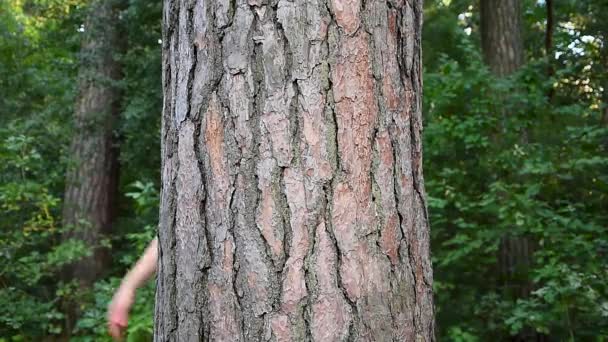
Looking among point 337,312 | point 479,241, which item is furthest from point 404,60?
point 479,241

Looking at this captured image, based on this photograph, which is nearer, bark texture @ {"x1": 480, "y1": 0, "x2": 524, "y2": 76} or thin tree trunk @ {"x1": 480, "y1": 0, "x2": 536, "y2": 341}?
thin tree trunk @ {"x1": 480, "y1": 0, "x2": 536, "y2": 341}

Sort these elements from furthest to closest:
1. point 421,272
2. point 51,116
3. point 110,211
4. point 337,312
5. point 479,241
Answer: point 110,211 → point 51,116 → point 479,241 → point 421,272 → point 337,312

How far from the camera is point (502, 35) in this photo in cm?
786

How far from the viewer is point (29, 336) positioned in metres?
6.72

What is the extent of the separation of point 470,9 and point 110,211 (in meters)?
7.64

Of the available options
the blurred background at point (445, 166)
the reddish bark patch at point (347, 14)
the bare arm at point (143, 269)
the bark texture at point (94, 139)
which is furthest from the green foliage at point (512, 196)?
the bark texture at point (94, 139)

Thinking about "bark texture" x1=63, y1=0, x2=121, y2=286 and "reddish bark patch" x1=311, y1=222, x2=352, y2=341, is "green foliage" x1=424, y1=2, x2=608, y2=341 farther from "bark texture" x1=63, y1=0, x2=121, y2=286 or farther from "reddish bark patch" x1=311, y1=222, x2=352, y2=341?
"bark texture" x1=63, y1=0, x2=121, y2=286

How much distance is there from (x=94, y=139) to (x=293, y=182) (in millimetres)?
8633

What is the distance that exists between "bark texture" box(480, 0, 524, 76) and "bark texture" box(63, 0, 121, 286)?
5.01 meters

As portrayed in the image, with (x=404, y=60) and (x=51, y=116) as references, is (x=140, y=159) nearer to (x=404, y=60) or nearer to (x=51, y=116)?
(x=51, y=116)

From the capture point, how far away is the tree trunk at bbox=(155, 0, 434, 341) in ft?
4.42

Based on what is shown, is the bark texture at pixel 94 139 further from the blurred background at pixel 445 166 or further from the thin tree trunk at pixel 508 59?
the thin tree trunk at pixel 508 59

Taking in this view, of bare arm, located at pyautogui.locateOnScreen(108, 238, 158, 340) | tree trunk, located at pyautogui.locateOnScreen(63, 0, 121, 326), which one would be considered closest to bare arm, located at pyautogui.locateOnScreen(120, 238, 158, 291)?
bare arm, located at pyautogui.locateOnScreen(108, 238, 158, 340)

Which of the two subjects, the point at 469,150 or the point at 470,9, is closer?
the point at 469,150
